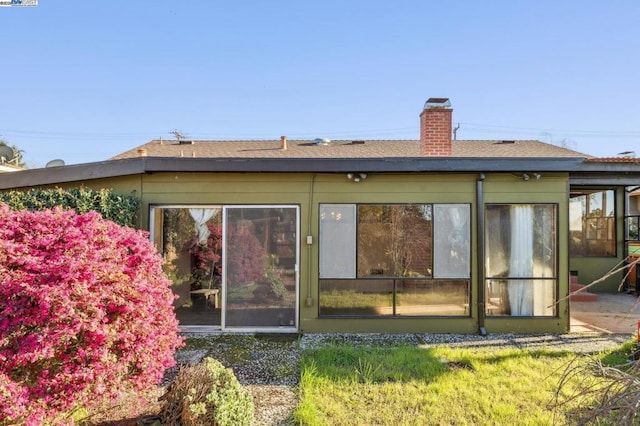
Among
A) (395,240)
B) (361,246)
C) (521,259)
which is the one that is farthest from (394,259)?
(521,259)

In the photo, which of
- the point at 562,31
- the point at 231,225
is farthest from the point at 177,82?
the point at 562,31

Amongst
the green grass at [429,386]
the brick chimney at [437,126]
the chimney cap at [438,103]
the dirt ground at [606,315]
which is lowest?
the dirt ground at [606,315]

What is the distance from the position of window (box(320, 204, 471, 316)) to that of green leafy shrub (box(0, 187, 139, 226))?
136 inches

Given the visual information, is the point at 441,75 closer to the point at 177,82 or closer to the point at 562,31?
the point at 562,31

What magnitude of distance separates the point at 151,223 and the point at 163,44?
10285 mm

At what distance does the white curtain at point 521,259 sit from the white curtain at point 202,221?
5.52m

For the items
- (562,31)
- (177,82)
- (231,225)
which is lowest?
(231,225)

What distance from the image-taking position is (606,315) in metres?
7.31

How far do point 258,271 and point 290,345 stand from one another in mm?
1449

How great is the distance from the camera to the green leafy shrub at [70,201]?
5.14 m

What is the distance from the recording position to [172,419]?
3.04 m

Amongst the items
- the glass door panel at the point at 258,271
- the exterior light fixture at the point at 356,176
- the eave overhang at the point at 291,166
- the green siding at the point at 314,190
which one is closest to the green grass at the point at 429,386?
the glass door panel at the point at 258,271

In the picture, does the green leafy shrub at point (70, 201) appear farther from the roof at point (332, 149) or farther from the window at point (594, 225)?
the window at point (594, 225)

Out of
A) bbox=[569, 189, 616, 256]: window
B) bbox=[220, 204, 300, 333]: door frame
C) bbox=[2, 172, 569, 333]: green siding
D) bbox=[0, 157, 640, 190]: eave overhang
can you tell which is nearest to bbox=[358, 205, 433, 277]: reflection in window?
bbox=[2, 172, 569, 333]: green siding
